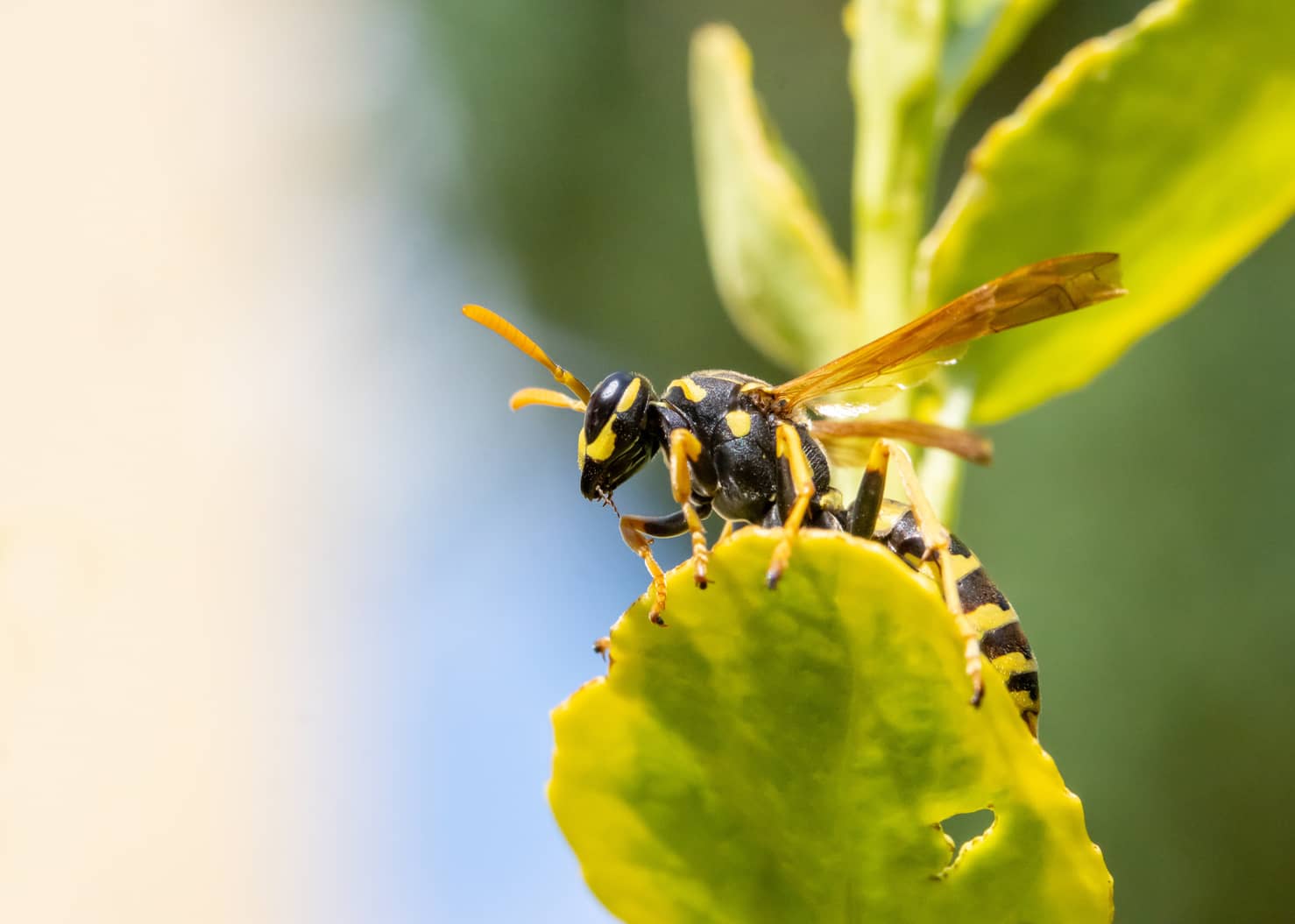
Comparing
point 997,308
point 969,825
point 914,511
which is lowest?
point 914,511

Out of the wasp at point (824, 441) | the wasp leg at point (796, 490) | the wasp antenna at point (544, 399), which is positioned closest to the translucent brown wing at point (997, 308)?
the wasp at point (824, 441)

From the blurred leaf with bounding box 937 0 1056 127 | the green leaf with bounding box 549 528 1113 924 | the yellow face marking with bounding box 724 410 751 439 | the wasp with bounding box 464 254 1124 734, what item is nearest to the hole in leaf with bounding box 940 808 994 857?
the wasp with bounding box 464 254 1124 734

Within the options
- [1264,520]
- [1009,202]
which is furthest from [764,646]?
[1264,520]

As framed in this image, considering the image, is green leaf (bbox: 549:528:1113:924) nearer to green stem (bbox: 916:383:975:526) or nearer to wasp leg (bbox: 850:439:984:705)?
wasp leg (bbox: 850:439:984:705)

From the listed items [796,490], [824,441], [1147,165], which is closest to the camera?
[1147,165]

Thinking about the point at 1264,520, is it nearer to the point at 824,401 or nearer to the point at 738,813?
the point at 824,401

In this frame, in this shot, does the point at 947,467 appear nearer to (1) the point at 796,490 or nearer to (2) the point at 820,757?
(1) the point at 796,490

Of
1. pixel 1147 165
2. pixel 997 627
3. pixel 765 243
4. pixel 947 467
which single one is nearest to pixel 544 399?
pixel 765 243
